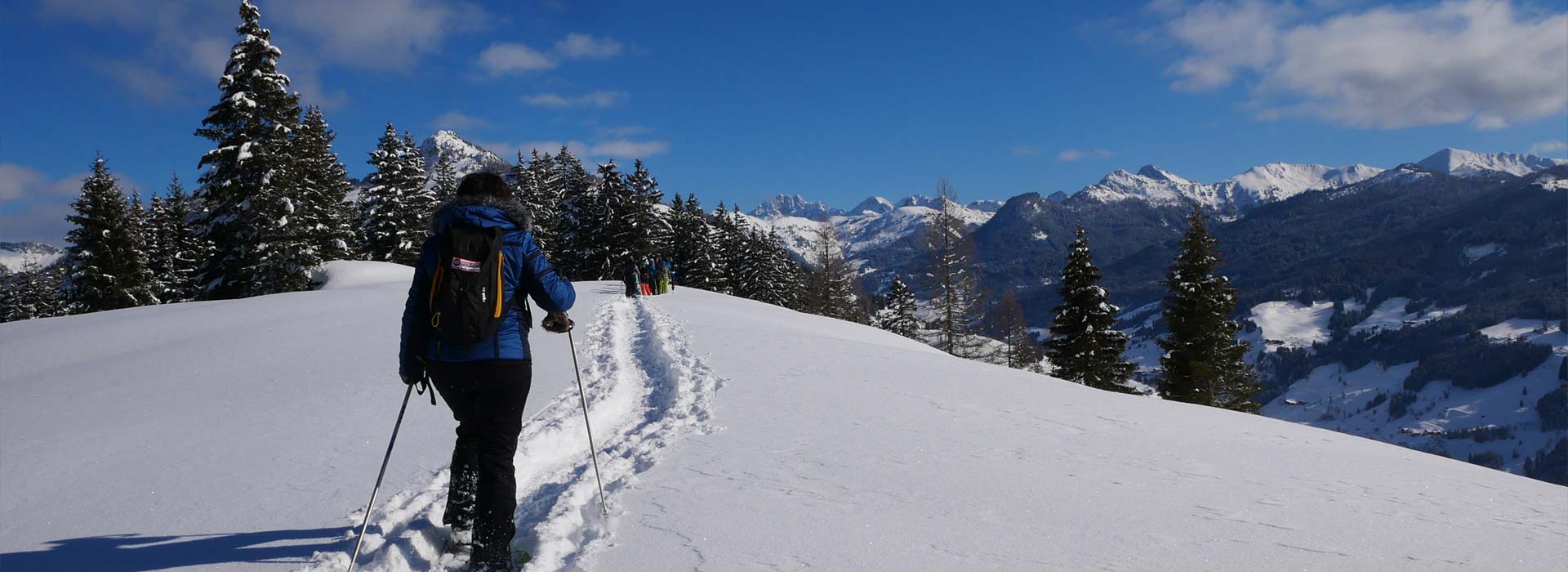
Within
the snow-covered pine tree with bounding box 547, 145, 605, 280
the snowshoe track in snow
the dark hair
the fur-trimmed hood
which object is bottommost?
the snowshoe track in snow

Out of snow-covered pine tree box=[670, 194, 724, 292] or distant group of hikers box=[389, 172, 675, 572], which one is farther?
snow-covered pine tree box=[670, 194, 724, 292]

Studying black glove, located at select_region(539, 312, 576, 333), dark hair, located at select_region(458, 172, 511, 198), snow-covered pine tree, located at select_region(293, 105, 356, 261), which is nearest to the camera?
dark hair, located at select_region(458, 172, 511, 198)

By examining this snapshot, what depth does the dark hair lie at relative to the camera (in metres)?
3.81

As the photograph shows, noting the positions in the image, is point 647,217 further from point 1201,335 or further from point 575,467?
point 575,467

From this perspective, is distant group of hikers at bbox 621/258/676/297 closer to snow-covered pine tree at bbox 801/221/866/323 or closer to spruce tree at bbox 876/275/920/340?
snow-covered pine tree at bbox 801/221/866/323

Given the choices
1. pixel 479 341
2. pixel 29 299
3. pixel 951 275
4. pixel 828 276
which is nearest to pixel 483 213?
pixel 479 341

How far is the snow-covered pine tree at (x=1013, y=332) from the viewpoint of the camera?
38031 millimetres

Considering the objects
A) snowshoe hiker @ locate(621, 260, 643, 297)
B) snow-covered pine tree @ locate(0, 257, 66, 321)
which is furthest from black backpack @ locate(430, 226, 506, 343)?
snow-covered pine tree @ locate(0, 257, 66, 321)

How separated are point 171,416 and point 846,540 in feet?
26.0

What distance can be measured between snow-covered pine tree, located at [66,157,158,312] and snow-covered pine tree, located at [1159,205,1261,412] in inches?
1806

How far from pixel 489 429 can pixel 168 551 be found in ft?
7.31

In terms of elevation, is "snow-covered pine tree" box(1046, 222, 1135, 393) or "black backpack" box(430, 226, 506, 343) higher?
"black backpack" box(430, 226, 506, 343)

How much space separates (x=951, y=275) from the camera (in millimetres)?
34219

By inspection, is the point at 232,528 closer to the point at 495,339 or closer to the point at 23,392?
the point at 495,339
